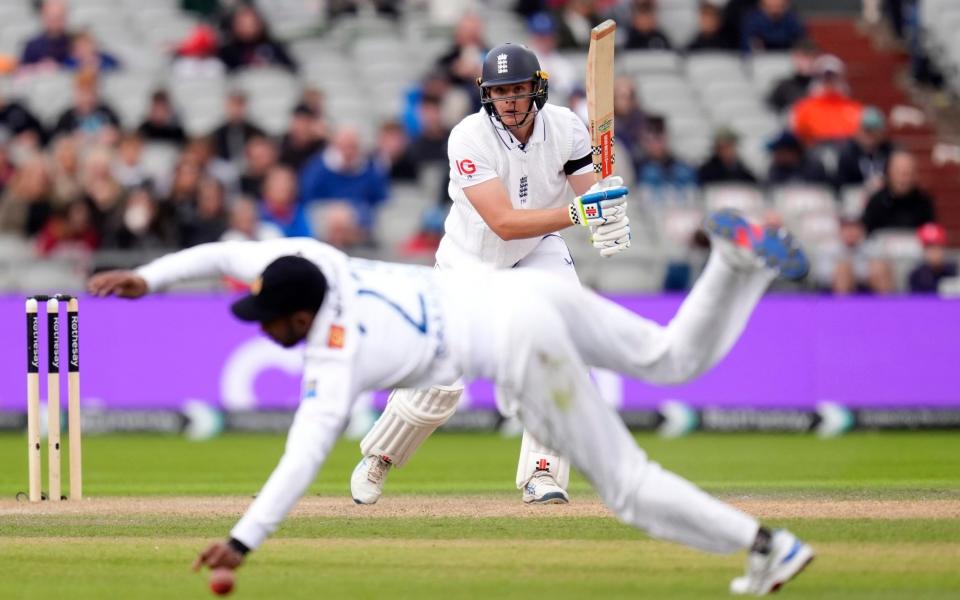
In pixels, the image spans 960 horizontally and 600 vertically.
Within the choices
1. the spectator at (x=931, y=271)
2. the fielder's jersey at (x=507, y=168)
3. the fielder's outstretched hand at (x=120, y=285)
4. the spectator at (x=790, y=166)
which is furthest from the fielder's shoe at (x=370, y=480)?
the spectator at (x=790, y=166)

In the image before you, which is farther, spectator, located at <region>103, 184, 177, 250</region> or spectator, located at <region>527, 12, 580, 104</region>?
spectator, located at <region>527, 12, 580, 104</region>

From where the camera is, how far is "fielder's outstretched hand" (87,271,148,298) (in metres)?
6.28

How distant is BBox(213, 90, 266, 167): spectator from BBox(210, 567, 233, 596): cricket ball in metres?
11.2

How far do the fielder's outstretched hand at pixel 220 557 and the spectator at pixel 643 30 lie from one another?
13627mm

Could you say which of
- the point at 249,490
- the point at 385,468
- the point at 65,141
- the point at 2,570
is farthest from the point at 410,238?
the point at 2,570

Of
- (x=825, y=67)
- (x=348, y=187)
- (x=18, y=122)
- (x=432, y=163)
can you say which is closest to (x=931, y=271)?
(x=825, y=67)

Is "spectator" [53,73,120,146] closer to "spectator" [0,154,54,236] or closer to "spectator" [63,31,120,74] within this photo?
"spectator" [63,31,120,74]

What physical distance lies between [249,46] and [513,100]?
33.8 ft

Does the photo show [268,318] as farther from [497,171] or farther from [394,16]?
[394,16]

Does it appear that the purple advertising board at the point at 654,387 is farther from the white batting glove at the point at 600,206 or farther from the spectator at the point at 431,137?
the white batting glove at the point at 600,206

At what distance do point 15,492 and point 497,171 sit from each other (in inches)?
156

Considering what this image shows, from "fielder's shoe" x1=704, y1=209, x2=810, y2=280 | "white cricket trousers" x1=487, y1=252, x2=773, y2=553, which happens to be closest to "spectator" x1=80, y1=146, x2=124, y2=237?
"white cricket trousers" x1=487, y1=252, x2=773, y2=553

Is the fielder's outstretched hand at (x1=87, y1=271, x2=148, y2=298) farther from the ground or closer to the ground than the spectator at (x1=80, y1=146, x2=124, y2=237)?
farther from the ground

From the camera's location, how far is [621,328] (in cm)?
620
